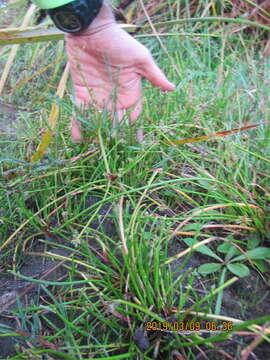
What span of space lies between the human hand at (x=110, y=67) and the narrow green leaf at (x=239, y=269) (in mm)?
444

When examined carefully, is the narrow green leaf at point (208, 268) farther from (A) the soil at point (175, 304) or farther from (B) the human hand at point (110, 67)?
(B) the human hand at point (110, 67)

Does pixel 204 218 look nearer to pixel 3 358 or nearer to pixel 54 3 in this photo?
pixel 3 358

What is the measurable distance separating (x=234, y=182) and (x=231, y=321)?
0.36 metres

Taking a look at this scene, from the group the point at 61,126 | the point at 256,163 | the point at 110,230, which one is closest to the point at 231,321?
the point at 110,230

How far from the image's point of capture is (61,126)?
1.19 meters

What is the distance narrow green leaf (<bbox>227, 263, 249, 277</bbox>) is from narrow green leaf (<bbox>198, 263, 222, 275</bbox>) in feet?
0.08

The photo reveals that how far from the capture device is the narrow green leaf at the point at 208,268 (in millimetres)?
721

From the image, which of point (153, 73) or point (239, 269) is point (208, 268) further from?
point (153, 73)

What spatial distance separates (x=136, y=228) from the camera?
706 mm

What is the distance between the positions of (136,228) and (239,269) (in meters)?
0.22
